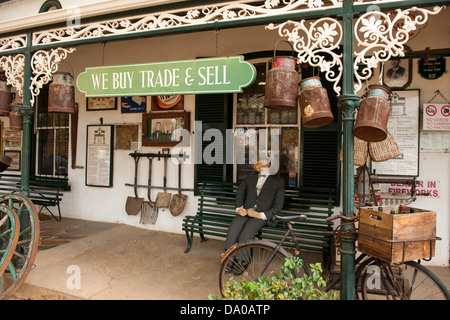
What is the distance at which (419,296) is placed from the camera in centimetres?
347

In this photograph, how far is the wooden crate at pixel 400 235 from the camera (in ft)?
8.55

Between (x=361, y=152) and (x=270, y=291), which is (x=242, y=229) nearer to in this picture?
(x=361, y=152)

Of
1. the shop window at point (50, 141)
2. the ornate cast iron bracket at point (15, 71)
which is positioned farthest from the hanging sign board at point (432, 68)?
the shop window at point (50, 141)

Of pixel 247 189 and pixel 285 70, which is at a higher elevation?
pixel 285 70

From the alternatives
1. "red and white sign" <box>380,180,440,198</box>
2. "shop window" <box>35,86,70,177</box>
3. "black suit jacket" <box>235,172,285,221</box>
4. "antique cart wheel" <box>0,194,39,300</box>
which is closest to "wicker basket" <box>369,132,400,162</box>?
"red and white sign" <box>380,180,440,198</box>

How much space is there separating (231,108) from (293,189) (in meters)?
1.80

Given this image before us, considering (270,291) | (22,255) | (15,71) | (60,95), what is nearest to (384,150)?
(270,291)

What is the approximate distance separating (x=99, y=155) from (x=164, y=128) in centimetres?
164

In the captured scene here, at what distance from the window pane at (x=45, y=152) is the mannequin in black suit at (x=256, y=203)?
490 centimetres

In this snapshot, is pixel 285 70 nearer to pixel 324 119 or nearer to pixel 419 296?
pixel 324 119

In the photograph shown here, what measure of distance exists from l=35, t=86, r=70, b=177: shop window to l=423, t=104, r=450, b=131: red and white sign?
668 cm

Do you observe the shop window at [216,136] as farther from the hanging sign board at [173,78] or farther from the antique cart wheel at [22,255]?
the antique cart wheel at [22,255]

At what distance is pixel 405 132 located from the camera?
15.0ft
